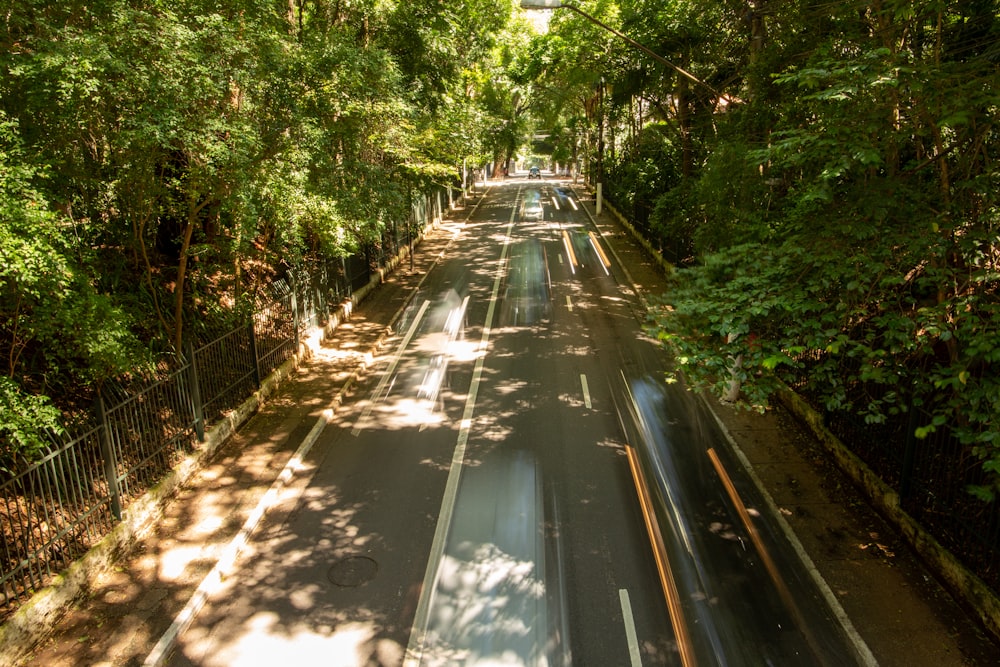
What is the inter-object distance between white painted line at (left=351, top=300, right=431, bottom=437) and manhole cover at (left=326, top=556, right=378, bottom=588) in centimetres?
393

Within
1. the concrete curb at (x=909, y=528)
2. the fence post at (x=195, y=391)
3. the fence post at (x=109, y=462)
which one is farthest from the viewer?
the fence post at (x=195, y=391)

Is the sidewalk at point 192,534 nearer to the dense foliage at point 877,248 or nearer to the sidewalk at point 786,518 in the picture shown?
the sidewalk at point 786,518

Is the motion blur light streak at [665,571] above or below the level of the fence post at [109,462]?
below

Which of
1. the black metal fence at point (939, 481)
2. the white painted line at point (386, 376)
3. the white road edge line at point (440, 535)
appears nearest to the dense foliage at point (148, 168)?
the white painted line at point (386, 376)

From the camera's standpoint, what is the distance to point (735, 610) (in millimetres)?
7406

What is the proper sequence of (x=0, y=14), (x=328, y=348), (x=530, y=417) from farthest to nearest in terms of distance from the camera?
(x=328, y=348) → (x=530, y=417) → (x=0, y=14)

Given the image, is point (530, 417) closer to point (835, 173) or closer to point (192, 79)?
point (835, 173)

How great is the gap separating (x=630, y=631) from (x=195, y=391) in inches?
305

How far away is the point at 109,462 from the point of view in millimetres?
8148

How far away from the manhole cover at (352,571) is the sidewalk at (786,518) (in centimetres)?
158

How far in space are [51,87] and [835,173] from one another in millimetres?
9071

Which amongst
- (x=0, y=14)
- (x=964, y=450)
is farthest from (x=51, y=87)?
(x=964, y=450)

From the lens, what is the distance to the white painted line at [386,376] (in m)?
12.5

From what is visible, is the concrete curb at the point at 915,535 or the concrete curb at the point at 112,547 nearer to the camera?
the concrete curb at the point at 112,547
